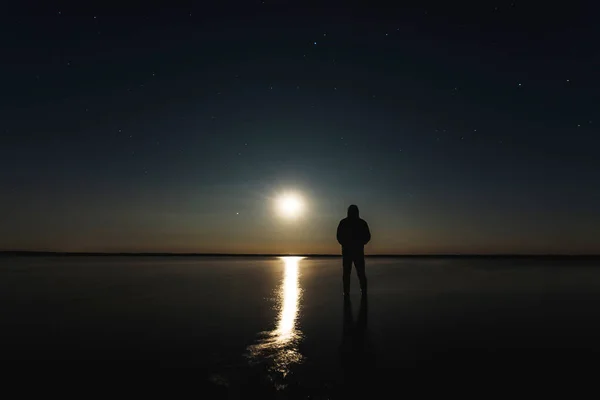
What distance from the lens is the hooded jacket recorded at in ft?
34.1

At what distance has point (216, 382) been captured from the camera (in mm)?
3787

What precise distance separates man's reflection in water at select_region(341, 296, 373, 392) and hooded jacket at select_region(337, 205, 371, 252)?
2.88m

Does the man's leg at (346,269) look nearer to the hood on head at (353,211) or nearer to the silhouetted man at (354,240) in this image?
the silhouetted man at (354,240)

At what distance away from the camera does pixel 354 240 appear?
10.4m

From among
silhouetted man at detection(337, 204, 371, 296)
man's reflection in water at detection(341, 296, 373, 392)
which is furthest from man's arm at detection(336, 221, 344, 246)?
man's reflection in water at detection(341, 296, 373, 392)

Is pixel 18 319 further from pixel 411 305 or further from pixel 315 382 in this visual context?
pixel 411 305

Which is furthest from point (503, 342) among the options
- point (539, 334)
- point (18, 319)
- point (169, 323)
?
point (18, 319)

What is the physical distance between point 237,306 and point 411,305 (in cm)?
422

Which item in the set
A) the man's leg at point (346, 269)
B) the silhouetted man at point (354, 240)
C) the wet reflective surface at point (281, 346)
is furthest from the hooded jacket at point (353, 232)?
the wet reflective surface at point (281, 346)

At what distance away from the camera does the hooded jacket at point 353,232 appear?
10.4m

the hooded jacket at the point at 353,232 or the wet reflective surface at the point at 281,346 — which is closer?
the wet reflective surface at the point at 281,346

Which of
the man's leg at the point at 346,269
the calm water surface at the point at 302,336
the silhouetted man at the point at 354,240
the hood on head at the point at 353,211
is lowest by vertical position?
the calm water surface at the point at 302,336

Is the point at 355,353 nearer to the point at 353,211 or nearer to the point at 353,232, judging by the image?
the point at 353,232

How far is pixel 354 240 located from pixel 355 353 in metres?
5.67
